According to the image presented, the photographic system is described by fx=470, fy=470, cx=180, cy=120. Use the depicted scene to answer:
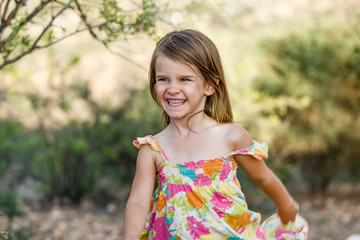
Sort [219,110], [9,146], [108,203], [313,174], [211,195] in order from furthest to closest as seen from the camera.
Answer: [313,174]
[108,203]
[9,146]
[219,110]
[211,195]

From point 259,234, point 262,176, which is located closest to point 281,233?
point 259,234

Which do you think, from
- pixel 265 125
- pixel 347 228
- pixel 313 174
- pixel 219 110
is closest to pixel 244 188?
pixel 265 125

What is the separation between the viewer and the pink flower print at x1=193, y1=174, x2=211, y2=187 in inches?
80.5

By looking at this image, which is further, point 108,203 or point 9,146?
point 108,203

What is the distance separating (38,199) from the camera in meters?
5.73

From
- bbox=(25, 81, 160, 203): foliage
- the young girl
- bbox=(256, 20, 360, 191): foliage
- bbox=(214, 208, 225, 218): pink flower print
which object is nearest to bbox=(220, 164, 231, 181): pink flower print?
the young girl

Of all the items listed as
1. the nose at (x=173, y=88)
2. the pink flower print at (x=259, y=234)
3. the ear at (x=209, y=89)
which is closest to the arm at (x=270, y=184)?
the pink flower print at (x=259, y=234)

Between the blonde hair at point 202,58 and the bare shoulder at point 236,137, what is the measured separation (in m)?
0.08

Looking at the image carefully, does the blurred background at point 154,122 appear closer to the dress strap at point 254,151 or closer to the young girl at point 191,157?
the young girl at point 191,157

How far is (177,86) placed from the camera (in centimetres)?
200

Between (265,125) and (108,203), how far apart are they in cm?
210

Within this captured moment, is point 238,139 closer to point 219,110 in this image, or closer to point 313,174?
point 219,110

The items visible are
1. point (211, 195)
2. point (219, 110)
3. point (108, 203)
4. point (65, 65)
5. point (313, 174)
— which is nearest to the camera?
point (211, 195)

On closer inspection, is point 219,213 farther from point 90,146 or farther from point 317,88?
point 317,88
